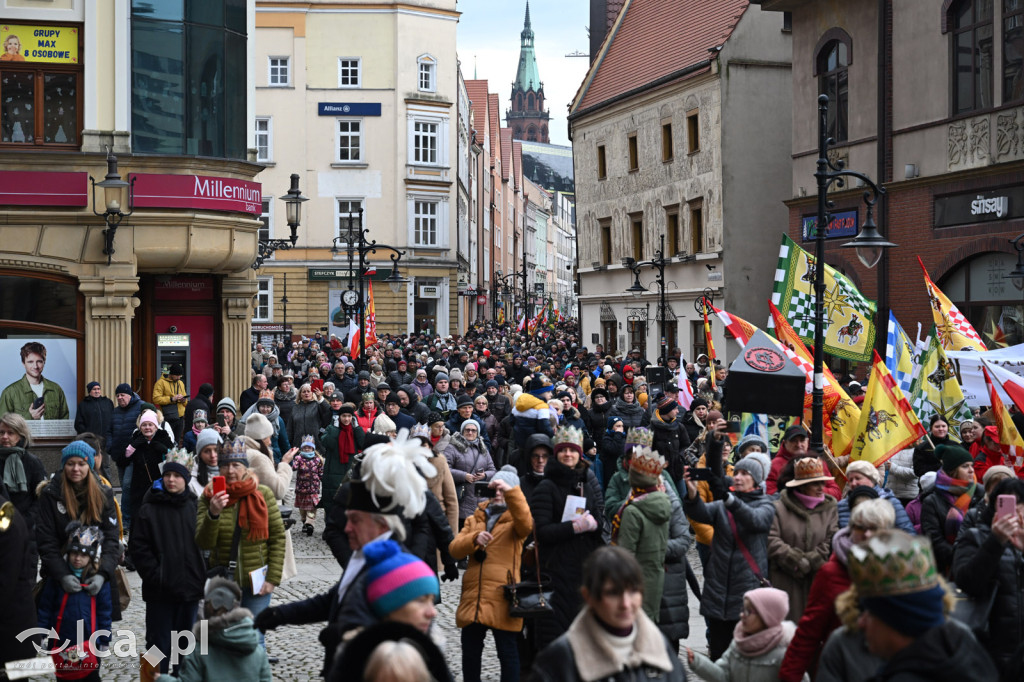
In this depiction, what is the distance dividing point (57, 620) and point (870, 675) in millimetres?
5602

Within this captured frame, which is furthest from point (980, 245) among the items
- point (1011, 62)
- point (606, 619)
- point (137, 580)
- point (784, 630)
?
point (606, 619)

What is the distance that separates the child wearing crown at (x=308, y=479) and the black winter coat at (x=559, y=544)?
727 centimetres

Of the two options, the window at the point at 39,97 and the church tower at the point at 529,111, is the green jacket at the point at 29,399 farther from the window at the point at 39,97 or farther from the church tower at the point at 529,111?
the church tower at the point at 529,111

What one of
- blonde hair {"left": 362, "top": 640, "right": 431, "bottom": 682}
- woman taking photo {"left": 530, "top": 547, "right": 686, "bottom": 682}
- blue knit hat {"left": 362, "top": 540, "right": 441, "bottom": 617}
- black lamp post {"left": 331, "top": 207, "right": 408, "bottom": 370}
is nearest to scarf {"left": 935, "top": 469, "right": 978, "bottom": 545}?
woman taking photo {"left": 530, "top": 547, "right": 686, "bottom": 682}

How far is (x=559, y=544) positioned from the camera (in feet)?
27.2

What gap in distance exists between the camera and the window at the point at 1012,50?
2223 centimetres

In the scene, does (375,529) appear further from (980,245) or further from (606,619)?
(980,245)

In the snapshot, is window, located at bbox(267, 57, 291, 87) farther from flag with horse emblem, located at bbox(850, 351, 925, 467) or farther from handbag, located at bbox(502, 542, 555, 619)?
handbag, located at bbox(502, 542, 555, 619)

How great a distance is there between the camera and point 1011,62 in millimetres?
22469

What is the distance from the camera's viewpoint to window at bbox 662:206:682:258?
38719 mm

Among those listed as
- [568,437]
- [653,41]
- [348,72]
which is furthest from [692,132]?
[568,437]

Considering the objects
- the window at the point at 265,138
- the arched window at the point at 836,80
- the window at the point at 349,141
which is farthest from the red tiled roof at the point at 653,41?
the window at the point at 265,138

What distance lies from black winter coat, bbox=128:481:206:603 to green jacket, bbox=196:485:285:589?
0.10 meters

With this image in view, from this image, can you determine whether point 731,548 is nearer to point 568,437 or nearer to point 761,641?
point 568,437
